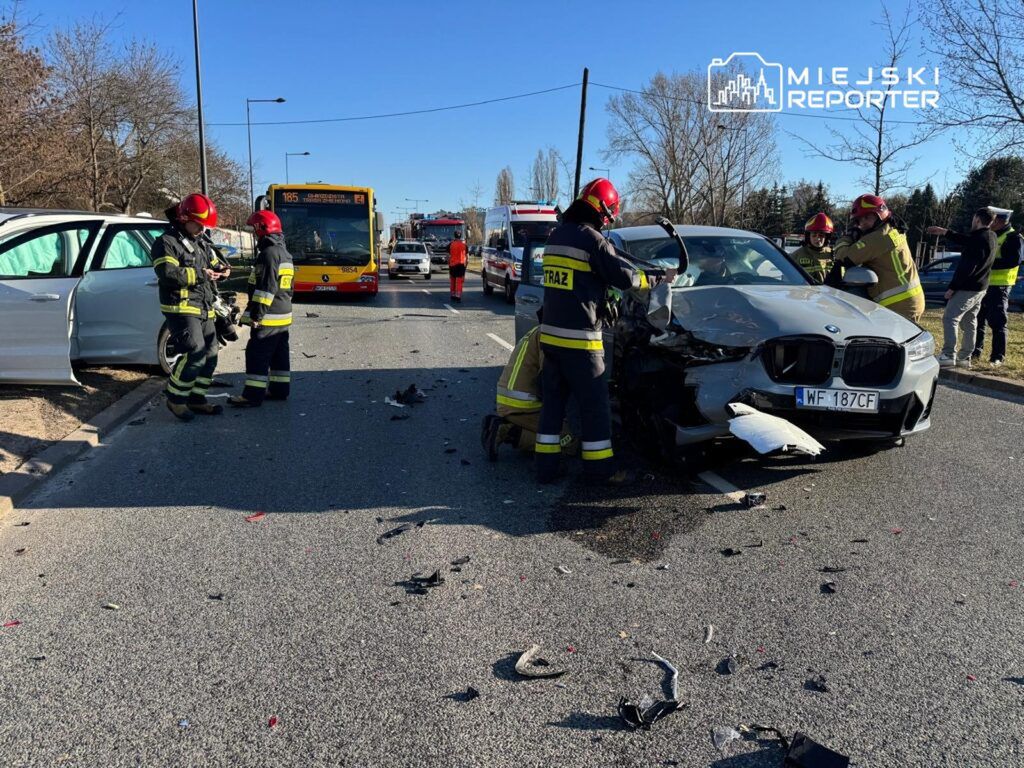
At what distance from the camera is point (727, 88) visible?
118ft

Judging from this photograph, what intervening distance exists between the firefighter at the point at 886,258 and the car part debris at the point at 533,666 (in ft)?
18.4

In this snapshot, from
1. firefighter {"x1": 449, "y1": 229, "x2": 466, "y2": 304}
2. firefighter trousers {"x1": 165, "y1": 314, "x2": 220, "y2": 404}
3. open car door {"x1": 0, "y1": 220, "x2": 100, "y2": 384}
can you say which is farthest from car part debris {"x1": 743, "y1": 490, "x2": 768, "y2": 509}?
firefighter {"x1": 449, "y1": 229, "x2": 466, "y2": 304}

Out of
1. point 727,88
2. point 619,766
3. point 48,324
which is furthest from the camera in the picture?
point 727,88

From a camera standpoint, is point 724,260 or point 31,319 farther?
point 31,319

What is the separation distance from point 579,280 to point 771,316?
49.5 inches

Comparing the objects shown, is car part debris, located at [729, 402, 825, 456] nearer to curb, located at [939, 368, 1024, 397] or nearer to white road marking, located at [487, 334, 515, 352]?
curb, located at [939, 368, 1024, 397]

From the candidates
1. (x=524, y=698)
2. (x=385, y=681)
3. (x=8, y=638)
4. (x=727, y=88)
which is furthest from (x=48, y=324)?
(x=727, y=88)

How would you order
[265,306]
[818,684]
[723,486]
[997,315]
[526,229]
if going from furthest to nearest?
1. [526,229]
2. [997,315]
3. [265,306]
4. [723,486]
5. [818,684]

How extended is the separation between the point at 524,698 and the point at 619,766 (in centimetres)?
47

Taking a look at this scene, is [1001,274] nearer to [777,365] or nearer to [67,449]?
[777,365]

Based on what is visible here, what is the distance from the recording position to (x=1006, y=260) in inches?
372

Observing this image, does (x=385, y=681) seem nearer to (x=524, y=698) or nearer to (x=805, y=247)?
(x=524, y=698)

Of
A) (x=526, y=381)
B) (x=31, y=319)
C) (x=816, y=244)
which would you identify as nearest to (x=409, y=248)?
(x=816, y=244)

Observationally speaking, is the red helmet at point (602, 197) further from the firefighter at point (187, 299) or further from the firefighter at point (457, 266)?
the firefighter at point (457, 266)
